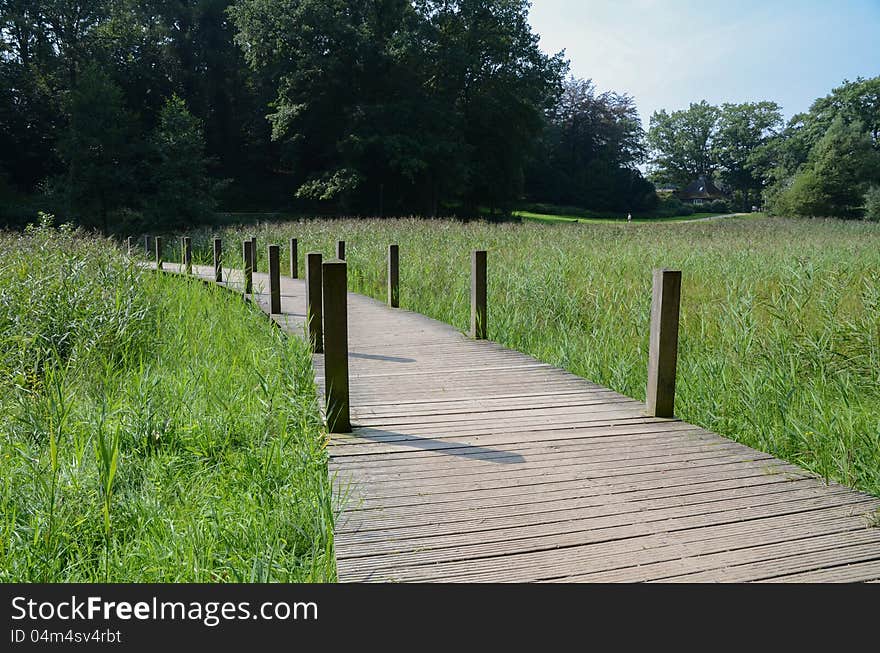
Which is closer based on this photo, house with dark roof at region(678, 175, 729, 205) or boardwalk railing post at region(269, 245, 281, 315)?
boardwalk railing post at region(269, 245, 281, 315)

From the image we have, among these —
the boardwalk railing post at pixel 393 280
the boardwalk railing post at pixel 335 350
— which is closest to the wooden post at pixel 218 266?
the boardwalk railing post at pixel 393 280

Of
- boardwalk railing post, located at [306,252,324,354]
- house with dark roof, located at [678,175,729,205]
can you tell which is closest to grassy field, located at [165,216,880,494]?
boardwalk railing post, located at [306,252,324,354]

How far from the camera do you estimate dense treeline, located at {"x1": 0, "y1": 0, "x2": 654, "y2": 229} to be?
29159mm

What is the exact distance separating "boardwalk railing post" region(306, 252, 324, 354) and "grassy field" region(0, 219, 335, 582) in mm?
534

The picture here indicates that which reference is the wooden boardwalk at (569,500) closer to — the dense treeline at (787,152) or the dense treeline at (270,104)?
the dense treeline at (270,104)

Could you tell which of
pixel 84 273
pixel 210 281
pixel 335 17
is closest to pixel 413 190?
pixel 335 17

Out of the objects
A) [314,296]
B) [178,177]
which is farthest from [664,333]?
[178,177]

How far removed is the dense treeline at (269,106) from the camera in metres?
29.2

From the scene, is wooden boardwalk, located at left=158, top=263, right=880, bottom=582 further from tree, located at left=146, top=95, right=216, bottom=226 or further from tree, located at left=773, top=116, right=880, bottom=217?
tree, located at left=773, top=116, right=880, bottom=217

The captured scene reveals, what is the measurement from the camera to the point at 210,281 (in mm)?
11562

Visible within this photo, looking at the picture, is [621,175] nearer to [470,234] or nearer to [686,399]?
[470,234]

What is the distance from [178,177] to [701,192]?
79697 mm
